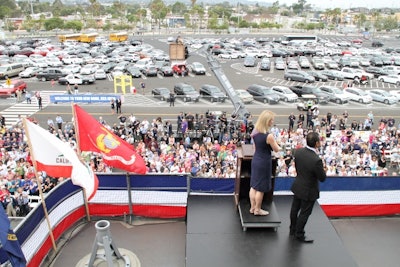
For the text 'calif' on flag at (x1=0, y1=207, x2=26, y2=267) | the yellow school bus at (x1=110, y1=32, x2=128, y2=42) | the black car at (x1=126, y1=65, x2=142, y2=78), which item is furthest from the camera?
the yellow school bus at (x1=110, y1=32, x2=128, y2=42)

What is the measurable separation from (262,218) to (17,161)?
44.4 ft

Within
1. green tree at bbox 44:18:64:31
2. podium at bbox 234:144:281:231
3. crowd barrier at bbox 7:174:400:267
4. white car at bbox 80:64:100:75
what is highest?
green tree at bbox 44:18:64:31

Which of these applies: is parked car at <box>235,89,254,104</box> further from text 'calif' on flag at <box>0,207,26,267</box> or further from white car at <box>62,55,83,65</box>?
white car at <box>62,55,83,65</box>

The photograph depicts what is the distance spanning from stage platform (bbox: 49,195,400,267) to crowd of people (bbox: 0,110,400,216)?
16.3 ft

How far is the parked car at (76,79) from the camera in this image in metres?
38.6

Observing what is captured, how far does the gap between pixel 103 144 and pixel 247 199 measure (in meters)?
3.11

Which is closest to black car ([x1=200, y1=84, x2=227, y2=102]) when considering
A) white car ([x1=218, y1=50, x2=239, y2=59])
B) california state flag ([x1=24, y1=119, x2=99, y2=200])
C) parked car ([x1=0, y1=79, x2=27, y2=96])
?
parked car ([x1=0, y1=79, x2=27, y2=96])

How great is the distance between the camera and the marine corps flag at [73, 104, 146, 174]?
7445mm

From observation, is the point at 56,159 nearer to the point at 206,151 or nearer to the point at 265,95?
the point at 206,151

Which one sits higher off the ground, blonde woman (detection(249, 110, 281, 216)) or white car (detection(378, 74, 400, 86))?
blonde woman (detection(249, 110, 281, 216))

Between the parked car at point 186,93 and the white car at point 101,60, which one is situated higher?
the white car at point 101,60

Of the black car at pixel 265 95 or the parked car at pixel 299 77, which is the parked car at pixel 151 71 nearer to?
the black car at pixel 265 95

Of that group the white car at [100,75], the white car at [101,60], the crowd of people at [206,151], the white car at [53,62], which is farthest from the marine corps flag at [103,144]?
the white car at [101,60]

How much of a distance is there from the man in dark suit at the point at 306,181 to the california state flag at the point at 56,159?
3.62 metres
